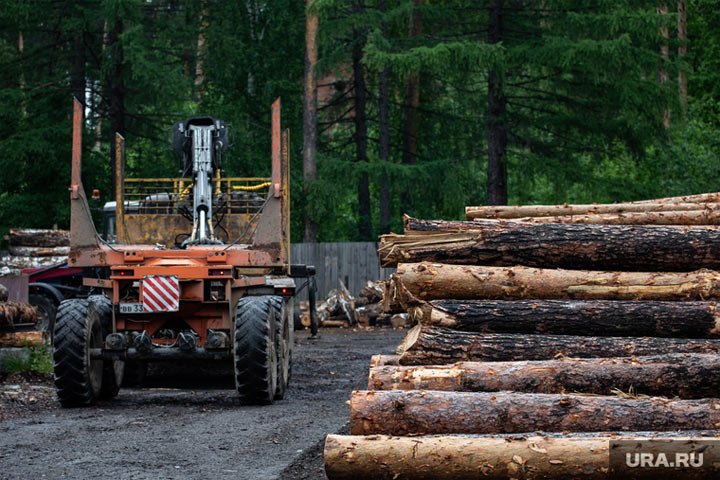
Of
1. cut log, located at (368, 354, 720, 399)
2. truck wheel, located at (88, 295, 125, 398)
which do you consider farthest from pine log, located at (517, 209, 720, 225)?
truck wheel, located at (88, 295, 125, 398)

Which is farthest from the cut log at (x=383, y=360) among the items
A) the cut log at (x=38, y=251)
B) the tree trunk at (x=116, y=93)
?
the tree trunk at (x=116, y=93)

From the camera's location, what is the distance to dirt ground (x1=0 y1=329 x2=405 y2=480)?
7797mm

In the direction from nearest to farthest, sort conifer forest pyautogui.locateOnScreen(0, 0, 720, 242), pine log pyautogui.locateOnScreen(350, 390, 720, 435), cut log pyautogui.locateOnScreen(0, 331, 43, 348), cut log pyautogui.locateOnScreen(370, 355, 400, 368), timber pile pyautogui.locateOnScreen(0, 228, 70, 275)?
1. pine log pyautogui.locateOnScreen(350, 390, 720, 435)
2. cut log pyautogui.locateOnScreen(370, 355, 400, 368)
3. cut log pyautogui.locateOnScreen(0, 331, 43, 348)
4. timber pile pyautogui.locateOnScreen(0, 228, 70, 275)
5. conifer forest pyautogui.locateOnScreen(0, 0, 720, 242)

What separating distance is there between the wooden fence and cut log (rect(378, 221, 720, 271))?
19784 mm

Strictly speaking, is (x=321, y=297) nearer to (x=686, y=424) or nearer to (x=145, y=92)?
(x=145, y=92)

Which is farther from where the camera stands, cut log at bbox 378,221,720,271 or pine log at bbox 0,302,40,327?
pine log at bbox 0,302,40,327

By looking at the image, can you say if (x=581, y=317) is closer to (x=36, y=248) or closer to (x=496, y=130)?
(x=36, y=248)

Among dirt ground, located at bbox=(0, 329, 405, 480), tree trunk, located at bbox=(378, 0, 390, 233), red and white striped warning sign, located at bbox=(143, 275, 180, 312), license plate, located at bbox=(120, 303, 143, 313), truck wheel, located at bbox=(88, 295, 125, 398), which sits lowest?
dirt ground, located at bbox=(0, 329, 405, 480)

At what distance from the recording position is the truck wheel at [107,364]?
39.7ft

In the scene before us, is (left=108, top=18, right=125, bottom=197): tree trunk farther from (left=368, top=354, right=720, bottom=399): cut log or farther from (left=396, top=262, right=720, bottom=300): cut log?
(left=368, top=354, right=720, bottom=399): cut log

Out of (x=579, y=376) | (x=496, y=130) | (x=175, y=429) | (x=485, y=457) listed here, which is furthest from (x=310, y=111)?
(x=485, y=457)

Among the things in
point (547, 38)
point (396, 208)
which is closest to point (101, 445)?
point (547, 38)

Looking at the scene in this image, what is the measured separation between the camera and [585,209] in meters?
10.2

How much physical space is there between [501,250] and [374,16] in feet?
67.3
